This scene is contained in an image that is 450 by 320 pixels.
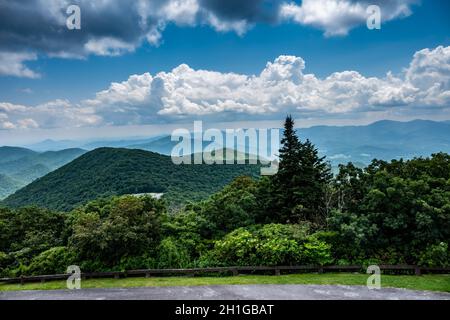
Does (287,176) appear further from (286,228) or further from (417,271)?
(417,271)

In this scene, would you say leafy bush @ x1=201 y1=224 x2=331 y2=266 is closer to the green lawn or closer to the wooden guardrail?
the wooden guardrail

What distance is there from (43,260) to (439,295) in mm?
19471

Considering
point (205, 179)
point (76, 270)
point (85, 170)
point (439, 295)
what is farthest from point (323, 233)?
point (85, 170)

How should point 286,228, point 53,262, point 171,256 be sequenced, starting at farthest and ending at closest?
1. point 53,262
2. point 286,228
3. point 171,256

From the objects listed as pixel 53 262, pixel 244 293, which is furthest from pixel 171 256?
pixel 53 262

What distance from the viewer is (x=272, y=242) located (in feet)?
57.3

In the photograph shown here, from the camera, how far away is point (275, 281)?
50.7ft

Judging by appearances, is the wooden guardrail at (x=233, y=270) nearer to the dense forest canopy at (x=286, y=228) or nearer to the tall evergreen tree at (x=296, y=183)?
the dense forest canopy at (x=286, y=228)

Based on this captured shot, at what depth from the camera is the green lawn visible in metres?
14.3

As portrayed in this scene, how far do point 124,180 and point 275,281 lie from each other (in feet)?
308

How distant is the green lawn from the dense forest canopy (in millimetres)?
1030

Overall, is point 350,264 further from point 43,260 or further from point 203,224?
point 43,260
